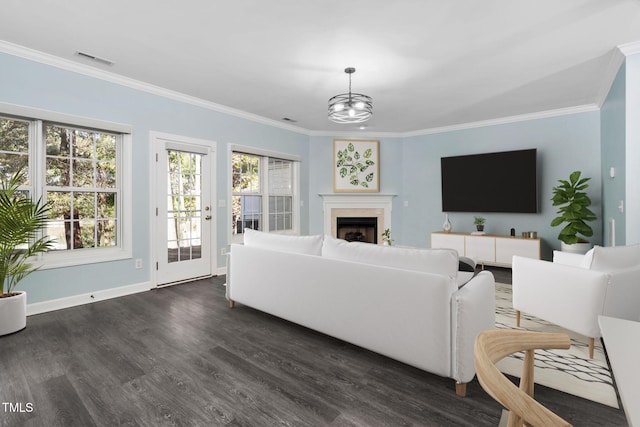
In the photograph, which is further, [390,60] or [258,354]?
[390,60]

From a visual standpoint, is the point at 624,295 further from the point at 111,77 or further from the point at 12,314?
the point at 111,77

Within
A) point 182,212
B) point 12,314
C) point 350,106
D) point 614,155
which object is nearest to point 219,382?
point 12,314

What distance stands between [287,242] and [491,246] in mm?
4013

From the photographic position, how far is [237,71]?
12.3ft

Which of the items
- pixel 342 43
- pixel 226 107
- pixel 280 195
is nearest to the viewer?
pixel 342 43

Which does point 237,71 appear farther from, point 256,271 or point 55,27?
point 256,271

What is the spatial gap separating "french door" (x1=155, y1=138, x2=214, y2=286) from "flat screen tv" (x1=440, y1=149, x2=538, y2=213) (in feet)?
14.3

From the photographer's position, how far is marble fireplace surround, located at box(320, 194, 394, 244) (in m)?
6.71

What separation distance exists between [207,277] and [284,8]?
12.0 feet

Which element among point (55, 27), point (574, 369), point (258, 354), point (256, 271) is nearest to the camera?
point (574, 369)

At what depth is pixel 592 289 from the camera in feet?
7.22

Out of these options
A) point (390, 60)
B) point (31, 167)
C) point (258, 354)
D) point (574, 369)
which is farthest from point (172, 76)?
point (574, 369)

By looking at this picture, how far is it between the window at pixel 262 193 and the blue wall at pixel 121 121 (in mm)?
336

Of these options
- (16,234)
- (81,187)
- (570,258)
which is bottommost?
(570,258)
